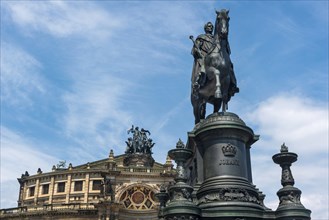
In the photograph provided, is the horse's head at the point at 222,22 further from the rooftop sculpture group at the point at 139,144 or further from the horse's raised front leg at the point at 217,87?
the rooftop sculpture group at the point at 139,144

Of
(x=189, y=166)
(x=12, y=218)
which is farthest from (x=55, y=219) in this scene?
(x=189, y=166)

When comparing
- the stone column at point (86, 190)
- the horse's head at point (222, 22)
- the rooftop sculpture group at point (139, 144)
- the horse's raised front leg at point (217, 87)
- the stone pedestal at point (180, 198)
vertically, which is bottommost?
the stone pedestal at point (180, 198)

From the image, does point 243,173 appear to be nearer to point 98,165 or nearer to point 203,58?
point 203,58

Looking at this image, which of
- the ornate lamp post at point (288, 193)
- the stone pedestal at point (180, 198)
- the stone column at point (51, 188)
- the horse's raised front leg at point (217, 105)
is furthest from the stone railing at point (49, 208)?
the ornate lamp post at point (288, 193)

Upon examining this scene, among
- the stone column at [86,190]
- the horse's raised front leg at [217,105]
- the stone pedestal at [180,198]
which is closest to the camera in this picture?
the stone pedestal at [180,198]

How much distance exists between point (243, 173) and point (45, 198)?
58.5 m

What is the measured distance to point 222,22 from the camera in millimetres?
13172

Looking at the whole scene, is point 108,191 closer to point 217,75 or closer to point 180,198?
point 217,75

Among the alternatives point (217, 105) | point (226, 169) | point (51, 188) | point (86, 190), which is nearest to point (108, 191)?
point (86, 190)

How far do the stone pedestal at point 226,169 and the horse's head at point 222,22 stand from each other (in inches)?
112

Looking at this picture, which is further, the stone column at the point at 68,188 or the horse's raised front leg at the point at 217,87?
the stone column at the point at 68,188

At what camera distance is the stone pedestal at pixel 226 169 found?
1030 cm

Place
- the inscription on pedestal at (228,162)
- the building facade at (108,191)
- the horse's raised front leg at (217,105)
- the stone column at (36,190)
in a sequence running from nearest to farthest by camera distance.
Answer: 1. the inscription on pedestal at (228,162)
2. the horse's raised front leg at (217,105)
3. the building facade at (108,191)
4. the stone column at (36,190)

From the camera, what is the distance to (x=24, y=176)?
69.2 meters
